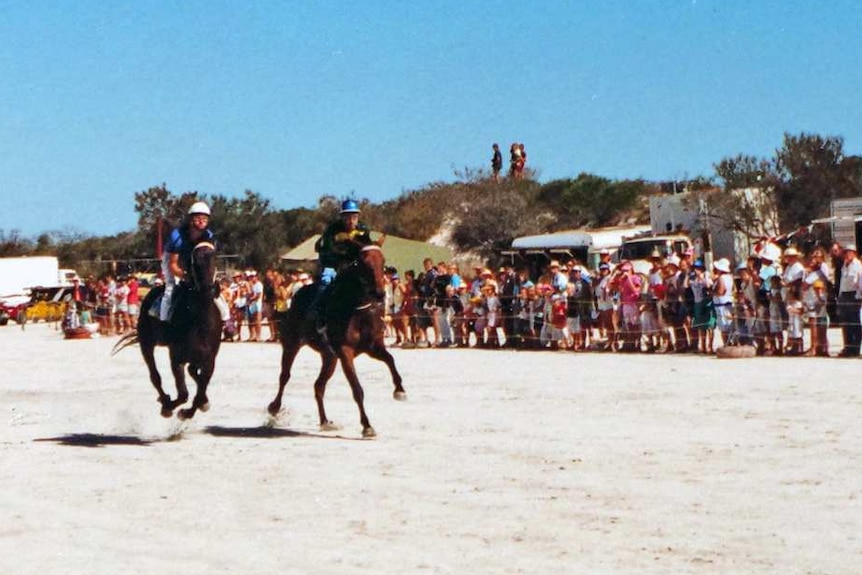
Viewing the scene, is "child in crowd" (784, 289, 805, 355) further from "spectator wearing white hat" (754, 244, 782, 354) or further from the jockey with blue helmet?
the jockey with blue helmet

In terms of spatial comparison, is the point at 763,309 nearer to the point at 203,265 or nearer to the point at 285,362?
the point at 285,362

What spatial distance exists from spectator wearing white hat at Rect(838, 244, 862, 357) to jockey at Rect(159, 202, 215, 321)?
436 inches

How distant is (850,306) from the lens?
22.3 metres

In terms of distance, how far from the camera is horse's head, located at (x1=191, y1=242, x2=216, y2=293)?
14.4 m

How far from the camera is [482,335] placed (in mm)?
29359

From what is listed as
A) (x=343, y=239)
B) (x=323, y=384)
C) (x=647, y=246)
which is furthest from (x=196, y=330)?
(x=647, y=246)

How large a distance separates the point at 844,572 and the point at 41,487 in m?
6.46

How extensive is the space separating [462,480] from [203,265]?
4.04 m

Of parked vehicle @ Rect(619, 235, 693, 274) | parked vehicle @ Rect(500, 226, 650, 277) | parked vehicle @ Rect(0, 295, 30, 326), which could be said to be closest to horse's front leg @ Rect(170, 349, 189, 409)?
parked vehicle @ Rect(619, 235, 693, 274)

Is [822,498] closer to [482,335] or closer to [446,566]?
[446,566]

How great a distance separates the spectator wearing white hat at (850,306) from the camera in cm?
2228

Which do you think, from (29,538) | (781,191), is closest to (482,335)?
(29,538)

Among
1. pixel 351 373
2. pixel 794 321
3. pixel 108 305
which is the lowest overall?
pixel 351 373

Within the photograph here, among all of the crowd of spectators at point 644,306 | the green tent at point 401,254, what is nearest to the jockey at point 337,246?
the crowd of spectators at point 644,306
